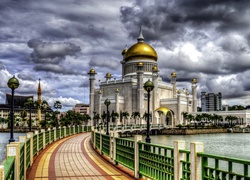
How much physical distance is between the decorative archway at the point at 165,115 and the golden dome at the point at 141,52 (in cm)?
1451

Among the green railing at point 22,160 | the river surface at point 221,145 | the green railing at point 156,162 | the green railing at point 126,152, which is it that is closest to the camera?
the green railing at point 22,160

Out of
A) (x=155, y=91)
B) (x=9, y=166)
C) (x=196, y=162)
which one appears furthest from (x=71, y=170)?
(x=155, y=91)

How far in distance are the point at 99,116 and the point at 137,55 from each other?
18048mm

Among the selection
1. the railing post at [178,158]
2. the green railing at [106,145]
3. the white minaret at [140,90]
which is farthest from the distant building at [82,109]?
the railing post at [178,158]

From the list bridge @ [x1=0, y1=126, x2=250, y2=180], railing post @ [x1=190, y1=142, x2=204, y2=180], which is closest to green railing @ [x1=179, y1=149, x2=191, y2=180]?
bridge @ [x1=0, y1=126, x2=250, y2=180]

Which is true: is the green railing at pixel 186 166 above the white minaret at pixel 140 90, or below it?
below

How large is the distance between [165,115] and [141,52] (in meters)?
17.6

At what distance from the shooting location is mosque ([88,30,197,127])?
75938 millimetres

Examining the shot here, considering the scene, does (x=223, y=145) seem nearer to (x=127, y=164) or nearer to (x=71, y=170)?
(x=127, y=164)

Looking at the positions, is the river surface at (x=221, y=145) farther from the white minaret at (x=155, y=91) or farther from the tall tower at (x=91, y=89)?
the tall tower at (x=91, y=89)

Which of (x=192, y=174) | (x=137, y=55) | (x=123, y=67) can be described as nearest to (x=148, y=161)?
(x=192, y=174)

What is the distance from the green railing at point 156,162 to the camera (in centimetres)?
786

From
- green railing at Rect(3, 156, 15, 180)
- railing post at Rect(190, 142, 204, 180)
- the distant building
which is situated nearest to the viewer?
green railing at Rect(3, 156, 15, 180)

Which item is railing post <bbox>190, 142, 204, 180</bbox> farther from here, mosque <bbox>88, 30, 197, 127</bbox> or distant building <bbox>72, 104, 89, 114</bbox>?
distant building <bbox>72, 104, 89, 114</bbox>
